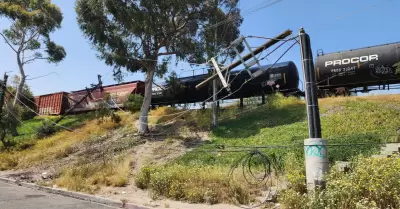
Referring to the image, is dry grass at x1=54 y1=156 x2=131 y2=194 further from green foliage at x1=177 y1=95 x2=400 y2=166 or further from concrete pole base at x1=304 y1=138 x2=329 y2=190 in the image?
concrete pole base at x1=304 y1=138 x2=329 y2=190

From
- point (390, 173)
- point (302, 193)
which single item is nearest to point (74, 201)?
point (302, 193)

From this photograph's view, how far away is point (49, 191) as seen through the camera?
12.6 meters

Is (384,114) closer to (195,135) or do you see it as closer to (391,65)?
(391,65)

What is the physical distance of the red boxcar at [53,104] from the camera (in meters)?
36.4

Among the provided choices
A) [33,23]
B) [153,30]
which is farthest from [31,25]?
[153,30]

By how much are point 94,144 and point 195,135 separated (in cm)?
719

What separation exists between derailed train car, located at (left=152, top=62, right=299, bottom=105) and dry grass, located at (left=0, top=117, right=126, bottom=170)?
514 cm

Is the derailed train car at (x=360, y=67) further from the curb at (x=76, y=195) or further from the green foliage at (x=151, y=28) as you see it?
the curb at (x=76, y=195)

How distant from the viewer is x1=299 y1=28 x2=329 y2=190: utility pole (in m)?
7.46

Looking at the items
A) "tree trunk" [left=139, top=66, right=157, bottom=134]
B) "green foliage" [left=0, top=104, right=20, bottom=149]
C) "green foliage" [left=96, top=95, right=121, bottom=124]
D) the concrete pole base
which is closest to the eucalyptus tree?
"tree trunk" [left=139, top=66, right=157, bottom=134]

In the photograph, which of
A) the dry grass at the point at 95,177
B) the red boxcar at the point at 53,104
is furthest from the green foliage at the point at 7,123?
the dry grass at the point at 95,177

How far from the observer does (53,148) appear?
73.9 feet

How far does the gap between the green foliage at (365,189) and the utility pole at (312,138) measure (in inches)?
14.5

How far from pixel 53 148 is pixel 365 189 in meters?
21.1
